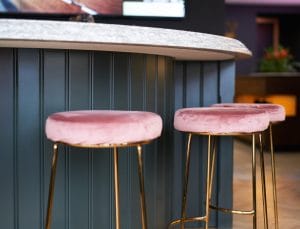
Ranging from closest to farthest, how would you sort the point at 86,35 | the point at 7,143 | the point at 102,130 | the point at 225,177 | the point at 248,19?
the point at 102,130 < the point at 86,35 < the point at 7,143 < the point at 225,177 < the point at 248,19

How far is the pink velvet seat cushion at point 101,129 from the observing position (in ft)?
3.84

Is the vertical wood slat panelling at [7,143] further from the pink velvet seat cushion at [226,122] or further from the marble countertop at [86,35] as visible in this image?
the pink velvet seat cushion at [226,122]

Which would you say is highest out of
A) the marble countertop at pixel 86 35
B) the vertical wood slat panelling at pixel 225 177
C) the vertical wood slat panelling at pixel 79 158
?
the marble countertop at pixel 86 35

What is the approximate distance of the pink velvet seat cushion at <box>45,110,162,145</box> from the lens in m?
1.17

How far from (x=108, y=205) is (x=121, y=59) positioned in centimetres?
53

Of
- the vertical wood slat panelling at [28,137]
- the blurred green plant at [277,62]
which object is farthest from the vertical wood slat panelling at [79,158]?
the blurred green plant at [277,62]

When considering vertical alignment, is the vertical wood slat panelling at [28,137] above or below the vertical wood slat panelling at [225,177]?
above

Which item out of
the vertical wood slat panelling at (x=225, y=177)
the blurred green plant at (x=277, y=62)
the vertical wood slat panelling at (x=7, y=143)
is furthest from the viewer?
the blurred green plant at (x=277, y=62)

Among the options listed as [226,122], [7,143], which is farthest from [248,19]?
[7,143]

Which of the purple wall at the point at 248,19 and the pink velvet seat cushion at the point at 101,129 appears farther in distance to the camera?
the purple wall at the point at 248,19

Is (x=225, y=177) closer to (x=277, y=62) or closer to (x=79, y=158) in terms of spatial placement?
(x=79, y=158)

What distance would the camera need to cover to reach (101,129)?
1169 millimetres

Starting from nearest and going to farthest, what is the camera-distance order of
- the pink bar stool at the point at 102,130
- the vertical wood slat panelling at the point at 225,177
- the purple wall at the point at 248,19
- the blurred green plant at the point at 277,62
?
the pink bar stool at the point at 102,130, the vertical wood slat panelling at the point at 225,177, the blurred green plant at the point at 277,62, the purple wall at the point at 248,19

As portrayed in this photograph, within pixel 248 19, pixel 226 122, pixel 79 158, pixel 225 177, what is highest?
pixel 248 19
